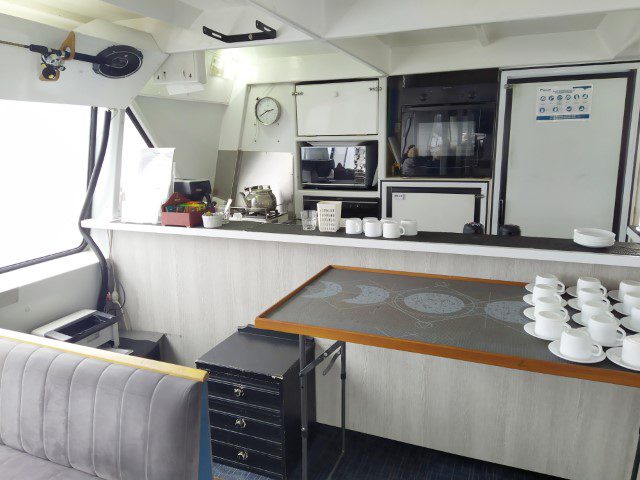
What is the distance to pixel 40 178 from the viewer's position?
9.52 ft

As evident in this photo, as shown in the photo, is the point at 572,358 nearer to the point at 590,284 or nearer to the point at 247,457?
→ the point at 590,284

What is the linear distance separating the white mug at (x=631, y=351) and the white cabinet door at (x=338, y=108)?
2.85 metres

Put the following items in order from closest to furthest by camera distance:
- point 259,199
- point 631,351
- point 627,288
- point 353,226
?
1. point 631,351
2. point 627,288
3. point 353,226
4. point 259,199

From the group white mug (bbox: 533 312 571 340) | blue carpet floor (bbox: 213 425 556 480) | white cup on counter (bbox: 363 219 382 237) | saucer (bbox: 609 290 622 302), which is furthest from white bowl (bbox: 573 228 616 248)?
blue carpet floor (bbox: 213 425 556 480)

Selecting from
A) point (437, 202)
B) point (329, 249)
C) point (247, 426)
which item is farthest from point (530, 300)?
point (437, 202)

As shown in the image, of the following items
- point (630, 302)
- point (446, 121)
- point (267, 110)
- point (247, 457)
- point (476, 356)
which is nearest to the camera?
point (476, 356)

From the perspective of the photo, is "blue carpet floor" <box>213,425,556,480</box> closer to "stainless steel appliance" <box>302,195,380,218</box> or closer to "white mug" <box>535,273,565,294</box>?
"white mug" <box>535,273,565,294</box>

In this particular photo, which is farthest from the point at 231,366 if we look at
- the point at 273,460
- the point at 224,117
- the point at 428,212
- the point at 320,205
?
the point at 224,117

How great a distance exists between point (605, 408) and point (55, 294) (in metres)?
2.83

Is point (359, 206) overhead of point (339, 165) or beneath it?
beneath

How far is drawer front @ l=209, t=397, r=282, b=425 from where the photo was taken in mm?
2102

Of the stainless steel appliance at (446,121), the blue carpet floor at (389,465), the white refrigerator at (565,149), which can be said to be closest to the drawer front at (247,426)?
the blue carpet floor at (389,465)

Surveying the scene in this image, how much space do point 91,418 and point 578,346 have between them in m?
1.58

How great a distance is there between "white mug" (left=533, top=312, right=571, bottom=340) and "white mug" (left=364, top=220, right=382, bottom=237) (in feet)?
2.95
